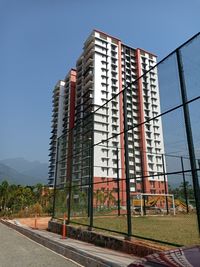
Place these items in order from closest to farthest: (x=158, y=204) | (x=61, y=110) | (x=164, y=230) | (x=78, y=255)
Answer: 1. (x=78, y=255)
2. (x=164, y=230)
3. (x=158, y=204)
4. (x=61, y=110)

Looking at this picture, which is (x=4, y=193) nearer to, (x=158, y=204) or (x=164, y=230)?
(x=158, y=204)

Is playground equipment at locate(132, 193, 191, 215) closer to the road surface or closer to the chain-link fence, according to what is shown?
the chain-link fence

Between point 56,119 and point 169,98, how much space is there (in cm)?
7869

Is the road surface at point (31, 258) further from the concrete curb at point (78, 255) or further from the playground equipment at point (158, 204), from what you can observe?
the playground equipment at point (158, 204)

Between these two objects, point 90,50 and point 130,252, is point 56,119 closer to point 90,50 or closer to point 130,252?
point 90,50

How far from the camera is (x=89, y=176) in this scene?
991 centimetres

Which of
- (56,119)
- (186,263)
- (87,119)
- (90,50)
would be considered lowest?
(186,263)

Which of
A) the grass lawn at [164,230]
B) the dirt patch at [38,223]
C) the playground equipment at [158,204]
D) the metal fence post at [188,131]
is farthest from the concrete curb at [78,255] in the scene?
the playground equipment at [158,204]

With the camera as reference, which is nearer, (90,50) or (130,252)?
(130,252)

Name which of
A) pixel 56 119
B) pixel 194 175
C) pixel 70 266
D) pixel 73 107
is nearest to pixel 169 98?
pixel 194 175

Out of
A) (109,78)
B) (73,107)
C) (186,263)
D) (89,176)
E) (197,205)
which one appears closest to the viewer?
(186,263)

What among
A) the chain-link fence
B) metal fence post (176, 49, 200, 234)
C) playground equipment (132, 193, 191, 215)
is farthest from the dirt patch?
metal fence post (176, 49, 200, 234)

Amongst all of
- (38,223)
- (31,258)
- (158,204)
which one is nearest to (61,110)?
(158,204)

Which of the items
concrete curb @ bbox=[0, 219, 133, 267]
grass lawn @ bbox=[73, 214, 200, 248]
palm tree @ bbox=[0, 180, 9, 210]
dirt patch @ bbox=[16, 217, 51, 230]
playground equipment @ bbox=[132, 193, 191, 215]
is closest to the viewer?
concrete curb @ bbox=[0, 219, 133, 267]
